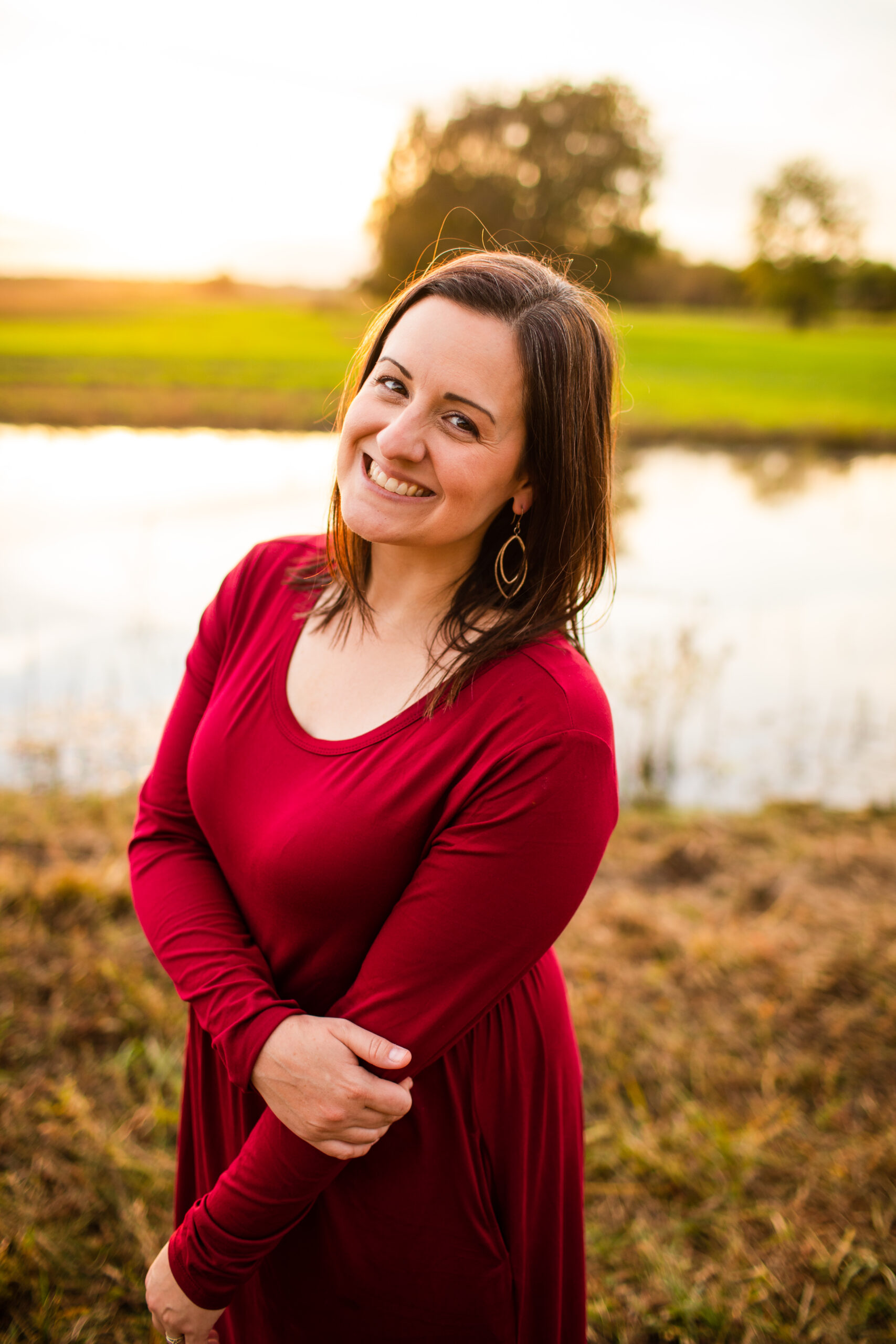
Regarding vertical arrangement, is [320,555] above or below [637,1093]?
above

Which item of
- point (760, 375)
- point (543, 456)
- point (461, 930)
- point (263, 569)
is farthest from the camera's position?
point (760, 375)

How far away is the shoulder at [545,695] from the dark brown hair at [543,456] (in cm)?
3

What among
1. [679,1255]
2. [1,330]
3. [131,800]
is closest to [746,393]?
[1,330]

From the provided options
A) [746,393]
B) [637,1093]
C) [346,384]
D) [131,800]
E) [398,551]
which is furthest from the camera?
[746,393]

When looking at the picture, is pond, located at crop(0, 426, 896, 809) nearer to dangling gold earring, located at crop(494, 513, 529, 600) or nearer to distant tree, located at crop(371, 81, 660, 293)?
dangling gold earring, located at crop(494, 513, 529, 600)

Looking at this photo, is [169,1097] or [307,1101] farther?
[169,1097]

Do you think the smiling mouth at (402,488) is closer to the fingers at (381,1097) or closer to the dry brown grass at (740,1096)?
the fingers at (381,1097)

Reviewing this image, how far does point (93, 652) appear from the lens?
6684mm

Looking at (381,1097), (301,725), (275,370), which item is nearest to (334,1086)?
(381,1097)

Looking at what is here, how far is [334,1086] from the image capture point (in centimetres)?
100

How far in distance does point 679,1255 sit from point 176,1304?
4.75ft

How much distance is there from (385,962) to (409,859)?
0.13 meters

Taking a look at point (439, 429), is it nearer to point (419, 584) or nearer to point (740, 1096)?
point (419, 584)

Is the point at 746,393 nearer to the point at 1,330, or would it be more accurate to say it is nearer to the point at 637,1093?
the point at 1,330
